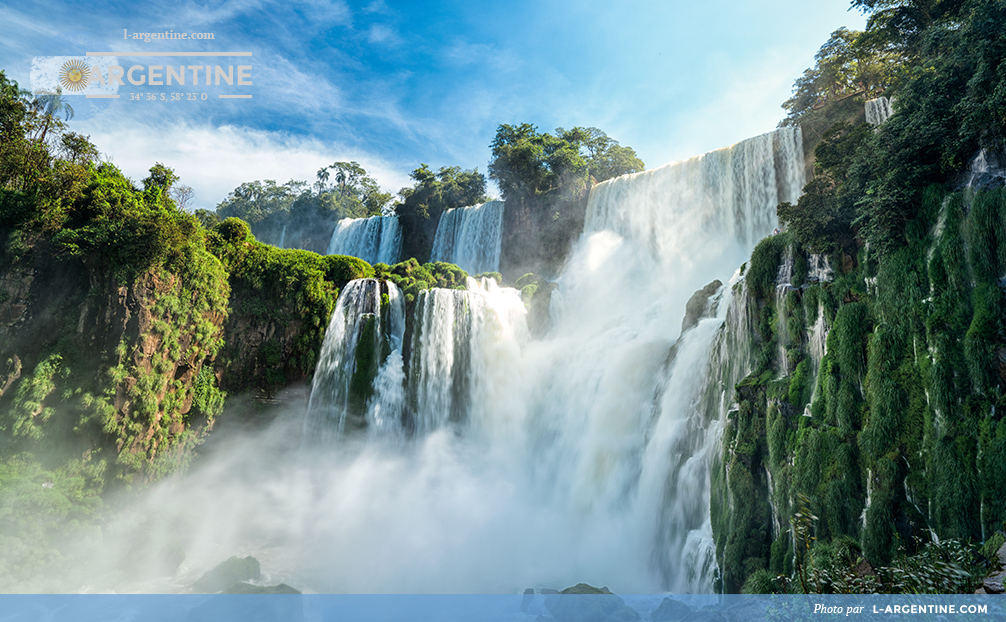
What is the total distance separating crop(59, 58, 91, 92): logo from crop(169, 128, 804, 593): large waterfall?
11.3 metres

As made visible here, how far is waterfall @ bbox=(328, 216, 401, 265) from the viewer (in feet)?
129

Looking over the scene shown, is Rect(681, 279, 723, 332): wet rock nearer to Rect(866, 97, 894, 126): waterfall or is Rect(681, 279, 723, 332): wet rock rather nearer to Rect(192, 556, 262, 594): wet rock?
Rect(866, 97, 894, 126): waterfall

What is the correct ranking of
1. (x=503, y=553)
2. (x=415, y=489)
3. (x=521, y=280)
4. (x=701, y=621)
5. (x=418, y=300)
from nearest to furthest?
(x=701, y=621)
(x=503, y=553)
(x=415, y=489)
(x=418, y=300)
(x=521, y=280)

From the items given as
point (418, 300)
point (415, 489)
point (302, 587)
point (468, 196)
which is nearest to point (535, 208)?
point (468, 196)

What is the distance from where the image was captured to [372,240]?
39781 millimetres

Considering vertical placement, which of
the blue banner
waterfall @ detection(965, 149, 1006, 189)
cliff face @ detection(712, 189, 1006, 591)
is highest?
waterfall @ detection(965, 149, 1006, 189)

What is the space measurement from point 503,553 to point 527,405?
21.2ft

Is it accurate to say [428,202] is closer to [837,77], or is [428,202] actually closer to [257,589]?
[837,77]

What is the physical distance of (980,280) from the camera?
23.2 ft

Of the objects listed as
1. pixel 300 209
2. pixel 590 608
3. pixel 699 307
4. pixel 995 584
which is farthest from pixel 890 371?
pixel 300 209

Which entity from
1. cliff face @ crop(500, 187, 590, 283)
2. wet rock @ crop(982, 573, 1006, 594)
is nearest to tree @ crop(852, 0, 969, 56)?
wet rock @ crop(982, 573, 1006, 594)

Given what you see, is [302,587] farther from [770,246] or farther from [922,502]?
[770,246]

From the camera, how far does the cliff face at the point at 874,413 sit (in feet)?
22.3

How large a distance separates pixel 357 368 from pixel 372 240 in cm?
2128
